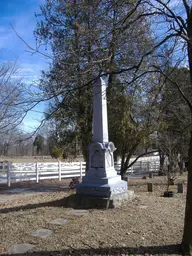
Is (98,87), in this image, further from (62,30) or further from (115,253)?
(115,253)

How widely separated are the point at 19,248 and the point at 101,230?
1650mm

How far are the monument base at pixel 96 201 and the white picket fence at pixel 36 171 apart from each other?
876 cm

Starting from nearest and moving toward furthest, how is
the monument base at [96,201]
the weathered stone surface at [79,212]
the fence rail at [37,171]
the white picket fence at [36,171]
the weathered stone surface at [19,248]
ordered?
the weathered stone surface at [19,248]
the weathered stone surface at [79,212]
the monument base at [96,201]
the white picket fence at [36,171]
the fence rail at [37,171]

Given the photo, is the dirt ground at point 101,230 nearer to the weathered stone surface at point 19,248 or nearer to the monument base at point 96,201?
the weathered stone surface at point 19,248

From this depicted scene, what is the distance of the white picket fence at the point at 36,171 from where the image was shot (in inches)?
659

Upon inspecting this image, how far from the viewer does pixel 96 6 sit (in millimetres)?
6039

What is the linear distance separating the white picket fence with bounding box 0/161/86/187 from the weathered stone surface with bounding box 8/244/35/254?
11651mm

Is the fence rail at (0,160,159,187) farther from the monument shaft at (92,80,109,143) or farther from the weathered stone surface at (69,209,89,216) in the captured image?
the weathered stone surface at (69,209,89,216)

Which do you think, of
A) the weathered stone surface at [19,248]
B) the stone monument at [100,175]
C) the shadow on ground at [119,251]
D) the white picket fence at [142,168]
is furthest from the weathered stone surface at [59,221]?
the white picket fence at [142,168]

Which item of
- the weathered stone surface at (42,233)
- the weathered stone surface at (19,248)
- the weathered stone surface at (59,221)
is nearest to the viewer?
the weathered stone surface at (19,248)

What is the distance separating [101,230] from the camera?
5.82 metres

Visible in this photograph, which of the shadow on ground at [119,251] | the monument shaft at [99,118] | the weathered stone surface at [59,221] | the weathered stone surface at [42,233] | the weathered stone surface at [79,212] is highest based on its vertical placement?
the monument shaft at [99,118]

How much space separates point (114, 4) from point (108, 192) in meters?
4.92

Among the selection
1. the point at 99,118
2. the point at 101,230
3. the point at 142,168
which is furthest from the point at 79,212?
the point at 142,168
